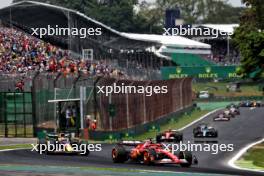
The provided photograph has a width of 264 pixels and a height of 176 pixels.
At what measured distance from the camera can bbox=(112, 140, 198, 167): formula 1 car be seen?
100 ft

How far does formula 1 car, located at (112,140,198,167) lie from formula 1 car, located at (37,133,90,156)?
402 cm

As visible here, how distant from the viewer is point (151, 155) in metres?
31.0

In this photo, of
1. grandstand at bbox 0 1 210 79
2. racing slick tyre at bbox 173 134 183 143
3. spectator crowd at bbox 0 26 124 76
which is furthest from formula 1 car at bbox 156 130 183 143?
grandstand at bbox 0 1 210 79

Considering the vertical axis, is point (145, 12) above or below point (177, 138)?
above

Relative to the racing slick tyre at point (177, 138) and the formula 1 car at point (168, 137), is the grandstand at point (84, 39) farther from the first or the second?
the formula 1 car at point (168, 137)

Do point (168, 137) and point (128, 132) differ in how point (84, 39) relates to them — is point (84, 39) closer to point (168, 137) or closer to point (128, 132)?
point (128, 132)

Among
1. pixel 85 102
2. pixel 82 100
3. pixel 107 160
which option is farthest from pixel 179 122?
pixel 107 160

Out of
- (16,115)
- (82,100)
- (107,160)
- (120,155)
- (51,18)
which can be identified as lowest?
(107,160)

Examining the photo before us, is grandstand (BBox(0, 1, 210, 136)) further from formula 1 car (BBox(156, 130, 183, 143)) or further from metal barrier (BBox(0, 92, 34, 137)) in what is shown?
formula 1 car (BBox(156, 130, 183, 143))

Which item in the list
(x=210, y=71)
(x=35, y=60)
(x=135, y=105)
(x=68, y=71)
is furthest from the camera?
(x=210, y=71)

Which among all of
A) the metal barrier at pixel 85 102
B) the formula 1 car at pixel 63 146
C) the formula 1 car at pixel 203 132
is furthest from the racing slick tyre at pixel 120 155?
the formula 1 car at pixel 203 132

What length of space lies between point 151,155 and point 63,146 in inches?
260

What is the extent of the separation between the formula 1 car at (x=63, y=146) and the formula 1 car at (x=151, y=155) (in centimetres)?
402

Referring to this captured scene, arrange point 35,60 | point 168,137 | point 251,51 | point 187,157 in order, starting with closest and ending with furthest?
point 187,157, point 168,137, point 251,51, point 35,60
